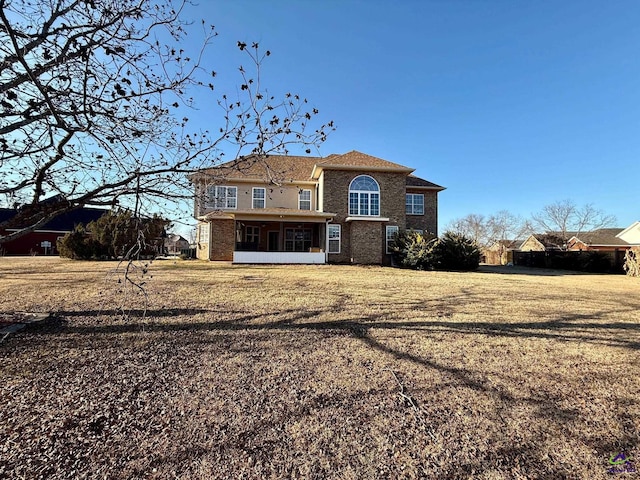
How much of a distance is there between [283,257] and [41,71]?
16475mm

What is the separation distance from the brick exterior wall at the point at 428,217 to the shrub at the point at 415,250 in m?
3.68

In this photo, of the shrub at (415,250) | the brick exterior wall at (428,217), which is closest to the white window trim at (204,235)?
the shrub at (415,250)

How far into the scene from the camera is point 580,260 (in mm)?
24000

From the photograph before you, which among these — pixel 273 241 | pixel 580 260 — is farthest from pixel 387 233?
pixel 580 260

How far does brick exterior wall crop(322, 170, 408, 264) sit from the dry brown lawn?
1384 centimetres

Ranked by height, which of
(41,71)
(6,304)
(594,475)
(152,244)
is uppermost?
(41,71)

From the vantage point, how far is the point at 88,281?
10078 millimetres

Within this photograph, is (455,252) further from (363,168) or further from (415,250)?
(363,168)

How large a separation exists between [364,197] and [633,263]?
1656 cm

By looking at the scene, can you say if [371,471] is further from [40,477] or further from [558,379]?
[558,379]

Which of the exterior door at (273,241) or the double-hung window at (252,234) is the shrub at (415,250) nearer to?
the exterior door at (273,241)

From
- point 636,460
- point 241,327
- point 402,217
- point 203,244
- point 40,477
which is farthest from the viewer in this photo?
point 203,244

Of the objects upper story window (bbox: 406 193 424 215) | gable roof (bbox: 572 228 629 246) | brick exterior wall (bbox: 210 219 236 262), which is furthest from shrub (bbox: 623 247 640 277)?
gable roof (bbox: 572 228 629 246)

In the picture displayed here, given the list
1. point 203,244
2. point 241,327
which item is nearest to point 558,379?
Result: point 241,327
